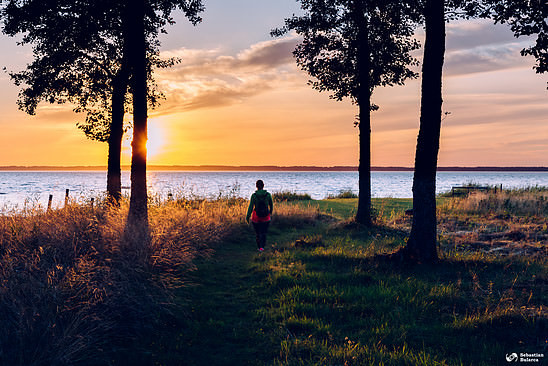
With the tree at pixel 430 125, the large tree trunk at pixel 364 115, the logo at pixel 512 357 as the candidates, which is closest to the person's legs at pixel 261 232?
the tree at pixel 430 125

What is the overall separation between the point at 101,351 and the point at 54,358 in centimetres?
65

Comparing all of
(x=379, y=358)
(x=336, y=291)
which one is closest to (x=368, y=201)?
(x=336, y=291)

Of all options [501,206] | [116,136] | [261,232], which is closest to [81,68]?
[116,136]

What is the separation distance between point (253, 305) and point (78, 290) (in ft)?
9.37

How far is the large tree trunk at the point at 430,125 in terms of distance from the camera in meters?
10.2

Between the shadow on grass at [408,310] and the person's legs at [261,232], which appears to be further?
the person's legs at [261,232]

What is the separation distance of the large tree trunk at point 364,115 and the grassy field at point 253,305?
6.37 meters

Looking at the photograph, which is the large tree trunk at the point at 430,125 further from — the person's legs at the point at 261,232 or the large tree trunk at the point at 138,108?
the large tree trunk at the point at 138,108

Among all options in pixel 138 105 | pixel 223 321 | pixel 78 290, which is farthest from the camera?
pixel 138 105

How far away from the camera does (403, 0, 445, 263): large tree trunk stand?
10156mm

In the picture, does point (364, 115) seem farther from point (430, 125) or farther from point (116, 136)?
point (116, 136)

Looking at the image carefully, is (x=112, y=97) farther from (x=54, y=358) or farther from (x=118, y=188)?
(x=54, y=358)

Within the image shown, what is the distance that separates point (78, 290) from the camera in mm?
5992

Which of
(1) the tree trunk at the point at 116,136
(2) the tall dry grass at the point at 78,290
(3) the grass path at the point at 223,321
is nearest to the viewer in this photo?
(2) the tall dry grass at the point at 78,290
